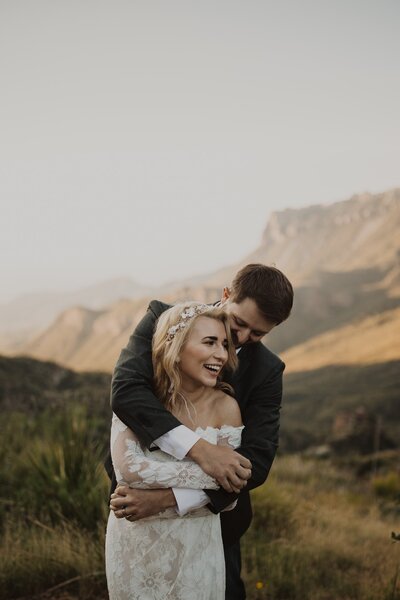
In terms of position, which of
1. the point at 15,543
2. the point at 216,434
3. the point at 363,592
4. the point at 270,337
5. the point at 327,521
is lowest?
the point at 270,337


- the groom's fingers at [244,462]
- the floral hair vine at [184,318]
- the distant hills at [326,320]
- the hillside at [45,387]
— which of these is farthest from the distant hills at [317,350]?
the groom's fingers at [244,462]

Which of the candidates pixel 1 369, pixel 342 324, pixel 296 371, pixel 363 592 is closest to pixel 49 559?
pixel 363 592

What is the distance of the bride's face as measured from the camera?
8.95ft

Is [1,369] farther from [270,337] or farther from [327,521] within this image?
[270,337]

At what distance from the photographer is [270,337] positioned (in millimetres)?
132250

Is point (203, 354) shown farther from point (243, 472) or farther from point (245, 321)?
point (243, 472)

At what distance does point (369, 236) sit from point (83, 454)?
201 metres

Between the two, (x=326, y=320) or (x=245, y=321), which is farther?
(x=326, y=320)

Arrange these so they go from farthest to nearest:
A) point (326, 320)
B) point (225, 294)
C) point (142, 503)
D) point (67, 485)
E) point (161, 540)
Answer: point (326, 320)
point (67, 485)
point (225, 294)
point (161, 540)
point (142, 503)

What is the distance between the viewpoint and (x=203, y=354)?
8.96ft

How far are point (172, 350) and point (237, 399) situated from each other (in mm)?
510

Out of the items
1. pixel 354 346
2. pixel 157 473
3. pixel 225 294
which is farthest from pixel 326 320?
pixel 157 473

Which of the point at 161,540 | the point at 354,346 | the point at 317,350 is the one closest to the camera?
the point at 161,540

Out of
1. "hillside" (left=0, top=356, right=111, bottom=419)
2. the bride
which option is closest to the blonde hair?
the bride
